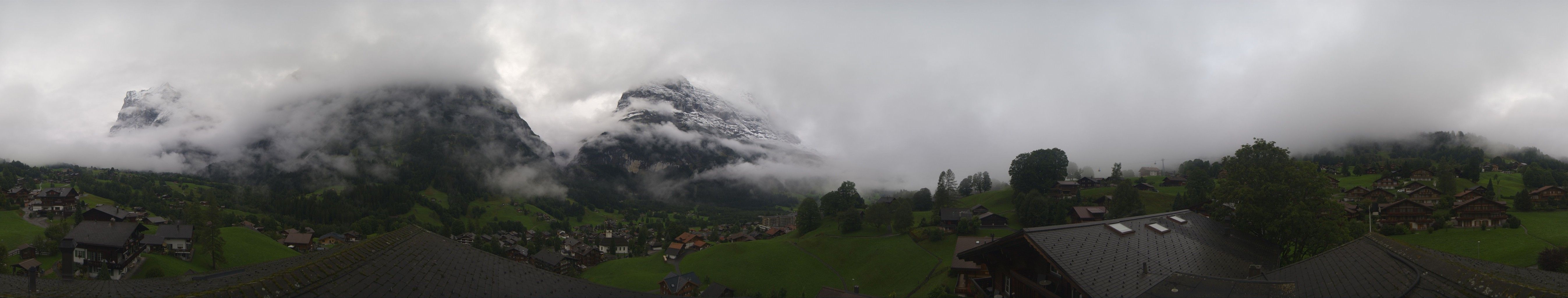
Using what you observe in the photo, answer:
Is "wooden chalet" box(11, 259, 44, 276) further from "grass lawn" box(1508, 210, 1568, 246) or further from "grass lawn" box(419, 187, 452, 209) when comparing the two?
"grass lawn" box(419, 187, 452, 209)

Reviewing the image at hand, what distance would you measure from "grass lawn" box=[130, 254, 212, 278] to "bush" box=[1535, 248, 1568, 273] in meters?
81.8

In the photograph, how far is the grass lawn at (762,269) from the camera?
58.5 metres

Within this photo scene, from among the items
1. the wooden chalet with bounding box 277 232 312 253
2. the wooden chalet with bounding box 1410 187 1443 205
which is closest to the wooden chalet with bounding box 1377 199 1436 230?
the wooden chalet with bounding box 1410 187 1443 205

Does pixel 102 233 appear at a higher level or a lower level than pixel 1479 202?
lower

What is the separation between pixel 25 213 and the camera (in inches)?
2377

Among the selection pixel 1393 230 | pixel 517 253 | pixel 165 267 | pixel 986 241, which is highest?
pixel 1393 230

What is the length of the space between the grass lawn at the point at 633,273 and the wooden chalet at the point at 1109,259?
45692 millimetres

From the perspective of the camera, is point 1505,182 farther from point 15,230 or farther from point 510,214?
point 510,214

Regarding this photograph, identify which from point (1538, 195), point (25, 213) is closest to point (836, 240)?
point (1538, 195)

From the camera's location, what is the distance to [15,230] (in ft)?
164

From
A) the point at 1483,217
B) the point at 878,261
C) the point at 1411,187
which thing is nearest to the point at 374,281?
the point at 878,261

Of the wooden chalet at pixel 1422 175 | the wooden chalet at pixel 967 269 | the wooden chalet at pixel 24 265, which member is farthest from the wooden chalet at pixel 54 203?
the wooden chalet at pixel 1422 175

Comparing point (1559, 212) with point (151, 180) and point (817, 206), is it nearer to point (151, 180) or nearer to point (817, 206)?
point (817, 206)

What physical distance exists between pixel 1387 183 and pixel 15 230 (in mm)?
151326
